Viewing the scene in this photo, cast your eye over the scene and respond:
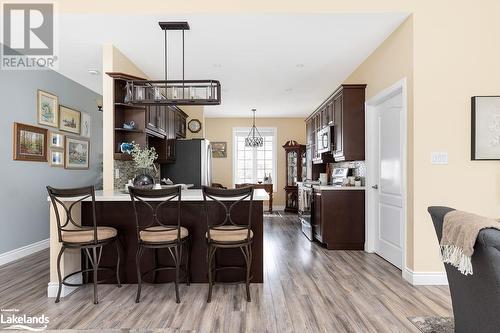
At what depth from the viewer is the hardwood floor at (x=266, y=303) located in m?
2.30

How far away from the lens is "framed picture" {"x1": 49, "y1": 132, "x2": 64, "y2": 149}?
4.64 metres

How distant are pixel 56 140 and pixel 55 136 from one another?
68 mm

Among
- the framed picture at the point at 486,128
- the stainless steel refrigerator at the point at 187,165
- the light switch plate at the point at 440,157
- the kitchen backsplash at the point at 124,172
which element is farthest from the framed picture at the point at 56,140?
the framed picture at the point at 486,128

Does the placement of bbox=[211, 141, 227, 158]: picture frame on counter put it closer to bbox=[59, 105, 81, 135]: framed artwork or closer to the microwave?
the microwave

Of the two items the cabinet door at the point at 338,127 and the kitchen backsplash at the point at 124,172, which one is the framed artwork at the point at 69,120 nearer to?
the kitchen backsplash at the point at 124,172

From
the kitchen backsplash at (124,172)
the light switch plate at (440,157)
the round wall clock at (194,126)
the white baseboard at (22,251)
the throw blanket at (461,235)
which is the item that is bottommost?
the white baseboard at (22,251)

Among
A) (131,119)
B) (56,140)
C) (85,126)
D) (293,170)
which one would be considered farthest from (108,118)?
(293,170)

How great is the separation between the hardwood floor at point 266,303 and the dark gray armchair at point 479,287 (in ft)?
2.01

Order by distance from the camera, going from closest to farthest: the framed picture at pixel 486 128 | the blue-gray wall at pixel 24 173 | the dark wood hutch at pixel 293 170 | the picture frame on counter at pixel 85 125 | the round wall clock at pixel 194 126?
the framed picture at pixel 486 128
the blue-gray wall at pixel 24 173
the picture frame on counter at pixel 85 125
the round wall clock at pixel 194 126
the dark wood hutch at pixel 293 170

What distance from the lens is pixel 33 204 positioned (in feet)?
14.3

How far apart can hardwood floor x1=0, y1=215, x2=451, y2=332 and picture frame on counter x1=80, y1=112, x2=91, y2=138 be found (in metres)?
2.57

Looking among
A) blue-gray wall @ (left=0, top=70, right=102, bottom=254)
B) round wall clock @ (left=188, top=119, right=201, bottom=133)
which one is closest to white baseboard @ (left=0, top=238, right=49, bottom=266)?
blue-gray wall @ (left=0, top=70, right=102, bottom=254)

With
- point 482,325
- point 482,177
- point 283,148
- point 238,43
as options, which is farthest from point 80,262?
point 283,148

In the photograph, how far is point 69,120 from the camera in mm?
5059
